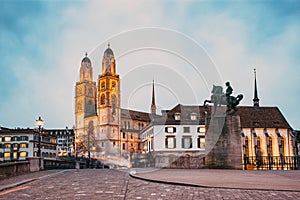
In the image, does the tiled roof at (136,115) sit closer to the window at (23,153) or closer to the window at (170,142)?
the window at (23,153)

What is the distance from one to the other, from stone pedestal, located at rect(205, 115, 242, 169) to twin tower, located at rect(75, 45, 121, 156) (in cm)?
9302

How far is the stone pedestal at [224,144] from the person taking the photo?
70.0 feet

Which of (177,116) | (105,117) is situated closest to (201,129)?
(177,116)

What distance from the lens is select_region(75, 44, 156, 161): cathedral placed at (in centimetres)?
12094

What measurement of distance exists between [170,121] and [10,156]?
5345 cm

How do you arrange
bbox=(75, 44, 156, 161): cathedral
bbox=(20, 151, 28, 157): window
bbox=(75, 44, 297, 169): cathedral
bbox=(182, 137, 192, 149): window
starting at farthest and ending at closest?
bbox=(75, 44, 156, 161): cathedral < bbox=(20, 151, 28, 157): window < bbox=(182, 137, 192, 149): window < bbox=(75, 44, 297, 169): cathedral

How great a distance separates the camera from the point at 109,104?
12838 centimetres

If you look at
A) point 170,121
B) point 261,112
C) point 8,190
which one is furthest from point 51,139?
point 8,190

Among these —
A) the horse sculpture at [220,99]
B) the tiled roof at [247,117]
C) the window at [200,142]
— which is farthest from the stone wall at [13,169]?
the tiled roof at [247,117]

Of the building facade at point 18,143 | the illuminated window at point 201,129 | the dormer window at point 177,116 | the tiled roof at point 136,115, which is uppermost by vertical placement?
the tiled roof at point 136,115

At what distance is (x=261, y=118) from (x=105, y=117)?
222 ft

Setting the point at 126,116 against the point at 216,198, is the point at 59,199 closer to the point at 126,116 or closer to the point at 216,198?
the point at 216,198

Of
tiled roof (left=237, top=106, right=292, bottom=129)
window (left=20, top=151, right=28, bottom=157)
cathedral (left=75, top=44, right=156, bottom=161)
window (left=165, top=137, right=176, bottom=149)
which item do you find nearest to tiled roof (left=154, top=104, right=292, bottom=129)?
tiled roof (left=237, top=106, right=292, bottom=129)

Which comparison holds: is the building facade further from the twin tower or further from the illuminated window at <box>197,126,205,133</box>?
the illuminated window at <box>197,126,205,133</box>
